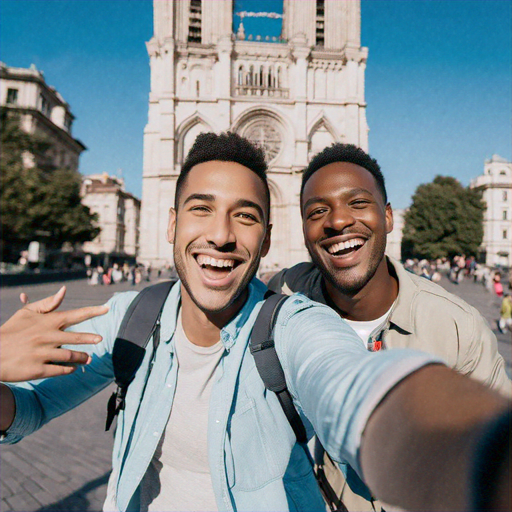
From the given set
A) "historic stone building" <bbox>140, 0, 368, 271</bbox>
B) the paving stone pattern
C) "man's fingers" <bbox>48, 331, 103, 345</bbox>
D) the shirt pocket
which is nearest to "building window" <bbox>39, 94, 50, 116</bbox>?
"historic stone building" <bbox>140, 0, 368, 271</bbox>

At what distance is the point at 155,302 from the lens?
1333 mm

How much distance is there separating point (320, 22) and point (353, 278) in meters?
32.7

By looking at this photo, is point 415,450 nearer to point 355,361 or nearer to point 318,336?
point 355,361

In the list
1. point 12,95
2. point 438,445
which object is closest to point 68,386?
point 438,445

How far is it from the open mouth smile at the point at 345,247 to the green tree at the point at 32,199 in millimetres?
16895

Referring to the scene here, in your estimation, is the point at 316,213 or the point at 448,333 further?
the point at 316,213

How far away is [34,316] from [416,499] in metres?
0.91

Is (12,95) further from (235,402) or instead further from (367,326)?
(235,402)

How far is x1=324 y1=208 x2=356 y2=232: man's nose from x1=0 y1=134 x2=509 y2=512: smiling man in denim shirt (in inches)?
13.9

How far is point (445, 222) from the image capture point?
96.6 feet

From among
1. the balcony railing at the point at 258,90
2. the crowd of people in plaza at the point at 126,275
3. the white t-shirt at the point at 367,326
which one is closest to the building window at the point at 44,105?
the balcony railing at the point at 258,90

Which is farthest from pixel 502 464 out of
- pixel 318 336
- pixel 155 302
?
pixel 155 302

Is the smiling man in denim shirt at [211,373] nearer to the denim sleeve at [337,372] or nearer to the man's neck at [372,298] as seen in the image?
the denim sleeve at [337,372]

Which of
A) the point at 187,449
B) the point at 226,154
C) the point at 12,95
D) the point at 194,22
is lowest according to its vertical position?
the point at 187,449
